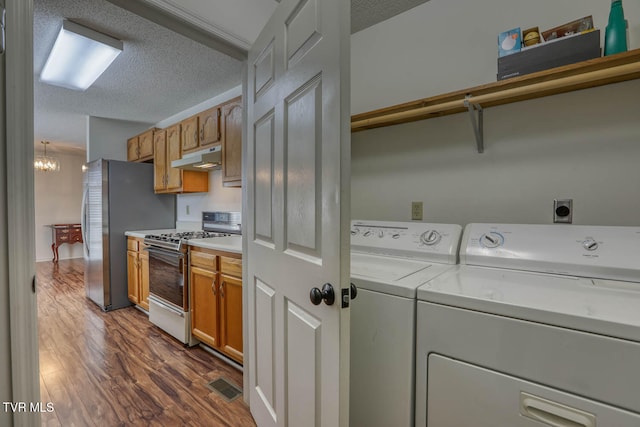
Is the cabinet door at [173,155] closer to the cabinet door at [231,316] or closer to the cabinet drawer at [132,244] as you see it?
the cabinet drawer at [132,244]

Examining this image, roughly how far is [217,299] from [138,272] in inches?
61.3

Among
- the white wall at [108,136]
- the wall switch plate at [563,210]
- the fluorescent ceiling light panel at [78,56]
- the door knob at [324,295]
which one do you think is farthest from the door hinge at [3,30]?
the white wall at [108,136]

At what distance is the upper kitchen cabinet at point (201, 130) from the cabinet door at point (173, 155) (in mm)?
110

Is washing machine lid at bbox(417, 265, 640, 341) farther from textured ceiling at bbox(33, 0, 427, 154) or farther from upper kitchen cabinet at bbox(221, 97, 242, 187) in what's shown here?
upper kitchen cabinet at bbox(221, 97, 242, 187)

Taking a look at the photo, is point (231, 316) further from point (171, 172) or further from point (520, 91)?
point (520, 91)

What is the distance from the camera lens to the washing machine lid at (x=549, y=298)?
722 mm

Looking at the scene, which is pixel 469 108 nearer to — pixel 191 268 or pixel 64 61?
pixel 191 268

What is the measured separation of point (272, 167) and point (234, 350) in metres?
1.44

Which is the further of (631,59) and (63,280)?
(63,280)

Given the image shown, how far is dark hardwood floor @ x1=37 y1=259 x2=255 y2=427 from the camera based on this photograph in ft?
5.19

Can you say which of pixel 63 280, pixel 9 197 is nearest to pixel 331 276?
pixel 9 197

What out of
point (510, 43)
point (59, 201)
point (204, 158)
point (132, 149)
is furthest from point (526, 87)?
point (59, 201)

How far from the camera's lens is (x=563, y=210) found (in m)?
1.38

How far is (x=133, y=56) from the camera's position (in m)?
2.30
